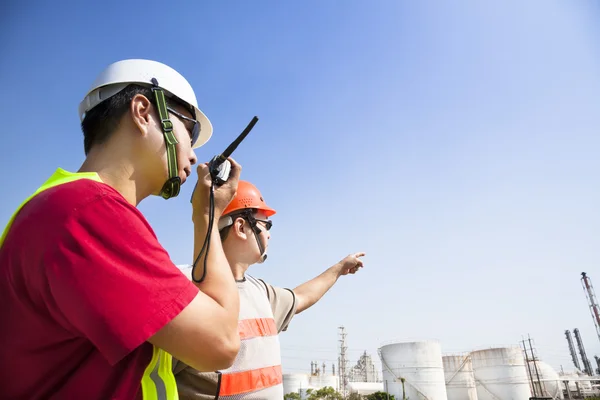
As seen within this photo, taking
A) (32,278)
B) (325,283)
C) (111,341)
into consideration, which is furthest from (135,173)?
(325,283)

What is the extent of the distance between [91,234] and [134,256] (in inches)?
5.1

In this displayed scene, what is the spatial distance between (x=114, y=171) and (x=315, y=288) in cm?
280

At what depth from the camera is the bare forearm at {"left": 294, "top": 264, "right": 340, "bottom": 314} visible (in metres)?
3.69

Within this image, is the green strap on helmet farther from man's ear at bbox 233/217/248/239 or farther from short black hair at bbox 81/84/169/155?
man's ear at bbox 233/217/248/239

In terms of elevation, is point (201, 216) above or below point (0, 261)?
above

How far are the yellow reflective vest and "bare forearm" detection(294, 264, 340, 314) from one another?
2.35 metres

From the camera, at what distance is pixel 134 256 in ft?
3.46

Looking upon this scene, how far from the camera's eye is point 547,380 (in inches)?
1619

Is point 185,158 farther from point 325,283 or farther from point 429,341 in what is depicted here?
point 429,341

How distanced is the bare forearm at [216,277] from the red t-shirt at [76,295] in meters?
0.20

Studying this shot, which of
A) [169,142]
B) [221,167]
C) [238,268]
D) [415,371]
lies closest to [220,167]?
[221,167]

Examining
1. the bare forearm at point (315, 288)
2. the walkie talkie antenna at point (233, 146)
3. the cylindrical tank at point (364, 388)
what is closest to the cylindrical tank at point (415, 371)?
the cylindrical tank at point (364, 388)

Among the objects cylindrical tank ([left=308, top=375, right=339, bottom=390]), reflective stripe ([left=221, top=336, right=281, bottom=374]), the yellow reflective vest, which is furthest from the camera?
cylindrical tank ([left=308, top=375, right=339, bottom=390])

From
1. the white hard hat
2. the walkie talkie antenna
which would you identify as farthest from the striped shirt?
the white hard hat
